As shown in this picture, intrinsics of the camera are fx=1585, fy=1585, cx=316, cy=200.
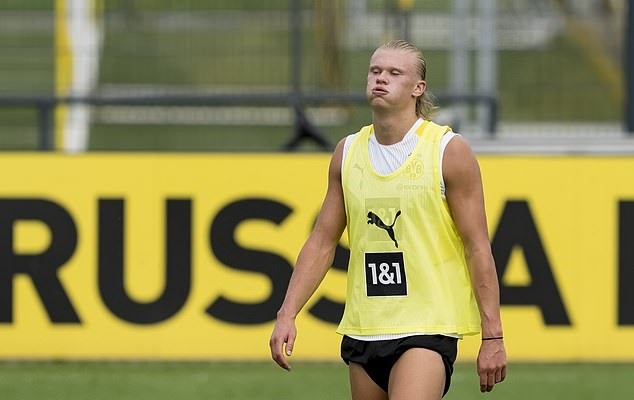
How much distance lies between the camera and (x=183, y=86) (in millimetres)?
14344

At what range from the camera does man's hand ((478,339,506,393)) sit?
5188 millimetres

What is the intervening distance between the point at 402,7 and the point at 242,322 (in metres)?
3.66

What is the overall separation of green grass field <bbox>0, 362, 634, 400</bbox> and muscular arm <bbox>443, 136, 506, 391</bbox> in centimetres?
362

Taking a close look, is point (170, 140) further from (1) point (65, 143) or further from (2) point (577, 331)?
(2) point (577, 331)

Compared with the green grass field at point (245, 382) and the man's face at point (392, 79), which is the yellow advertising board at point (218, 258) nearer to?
the green grass field at point (245, 382)

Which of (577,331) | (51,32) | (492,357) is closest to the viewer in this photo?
(492,357)

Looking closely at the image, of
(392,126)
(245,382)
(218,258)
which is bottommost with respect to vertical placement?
(245,382)

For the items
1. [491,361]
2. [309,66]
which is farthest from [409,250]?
[309,66]

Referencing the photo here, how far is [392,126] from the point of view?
5.29 metres

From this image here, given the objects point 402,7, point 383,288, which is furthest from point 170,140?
point 383,288

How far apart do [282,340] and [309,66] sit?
26.2 ft

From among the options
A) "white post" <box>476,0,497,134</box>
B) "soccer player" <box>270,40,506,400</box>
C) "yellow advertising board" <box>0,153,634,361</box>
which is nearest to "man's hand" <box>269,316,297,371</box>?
"soccer player" <box>270,40,506,400</box>

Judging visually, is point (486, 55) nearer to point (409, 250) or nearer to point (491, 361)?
point (409, 250)

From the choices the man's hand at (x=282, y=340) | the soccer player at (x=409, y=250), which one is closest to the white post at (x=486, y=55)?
the soccer player at (x=409, y=250)
